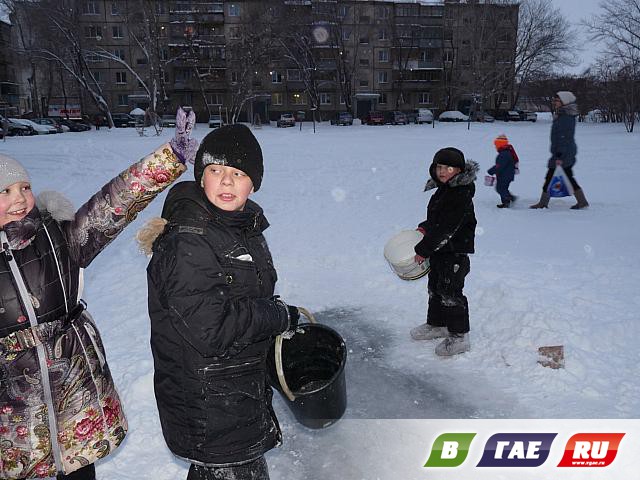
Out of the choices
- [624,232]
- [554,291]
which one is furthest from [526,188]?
[554,291]

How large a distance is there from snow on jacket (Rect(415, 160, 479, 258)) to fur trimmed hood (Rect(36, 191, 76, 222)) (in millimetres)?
2417

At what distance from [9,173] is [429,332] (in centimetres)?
330

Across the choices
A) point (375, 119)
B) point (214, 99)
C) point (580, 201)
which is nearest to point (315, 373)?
point (580, 201)

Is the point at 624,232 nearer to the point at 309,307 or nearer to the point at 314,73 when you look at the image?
the point at 309,307

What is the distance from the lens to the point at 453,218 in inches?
149

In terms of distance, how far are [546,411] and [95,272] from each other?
203 inches

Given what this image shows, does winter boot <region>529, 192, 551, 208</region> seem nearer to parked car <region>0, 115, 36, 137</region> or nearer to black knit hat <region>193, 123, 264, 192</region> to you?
black knit hat <region>193, 123, 264, 192</region>

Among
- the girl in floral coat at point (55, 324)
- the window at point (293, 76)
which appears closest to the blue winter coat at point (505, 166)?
the girl in floral coat at point (55, 324)

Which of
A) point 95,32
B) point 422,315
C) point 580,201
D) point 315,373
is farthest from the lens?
point 95,32

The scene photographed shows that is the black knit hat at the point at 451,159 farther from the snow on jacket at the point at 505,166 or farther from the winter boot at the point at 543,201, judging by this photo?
the winter boot at the point at 543,201

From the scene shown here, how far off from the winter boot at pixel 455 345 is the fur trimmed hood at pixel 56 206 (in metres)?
2.89

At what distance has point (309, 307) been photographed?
5.17 meters

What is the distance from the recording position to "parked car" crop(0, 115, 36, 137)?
29.9 meters

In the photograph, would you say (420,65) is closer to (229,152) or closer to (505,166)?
(505,166)
